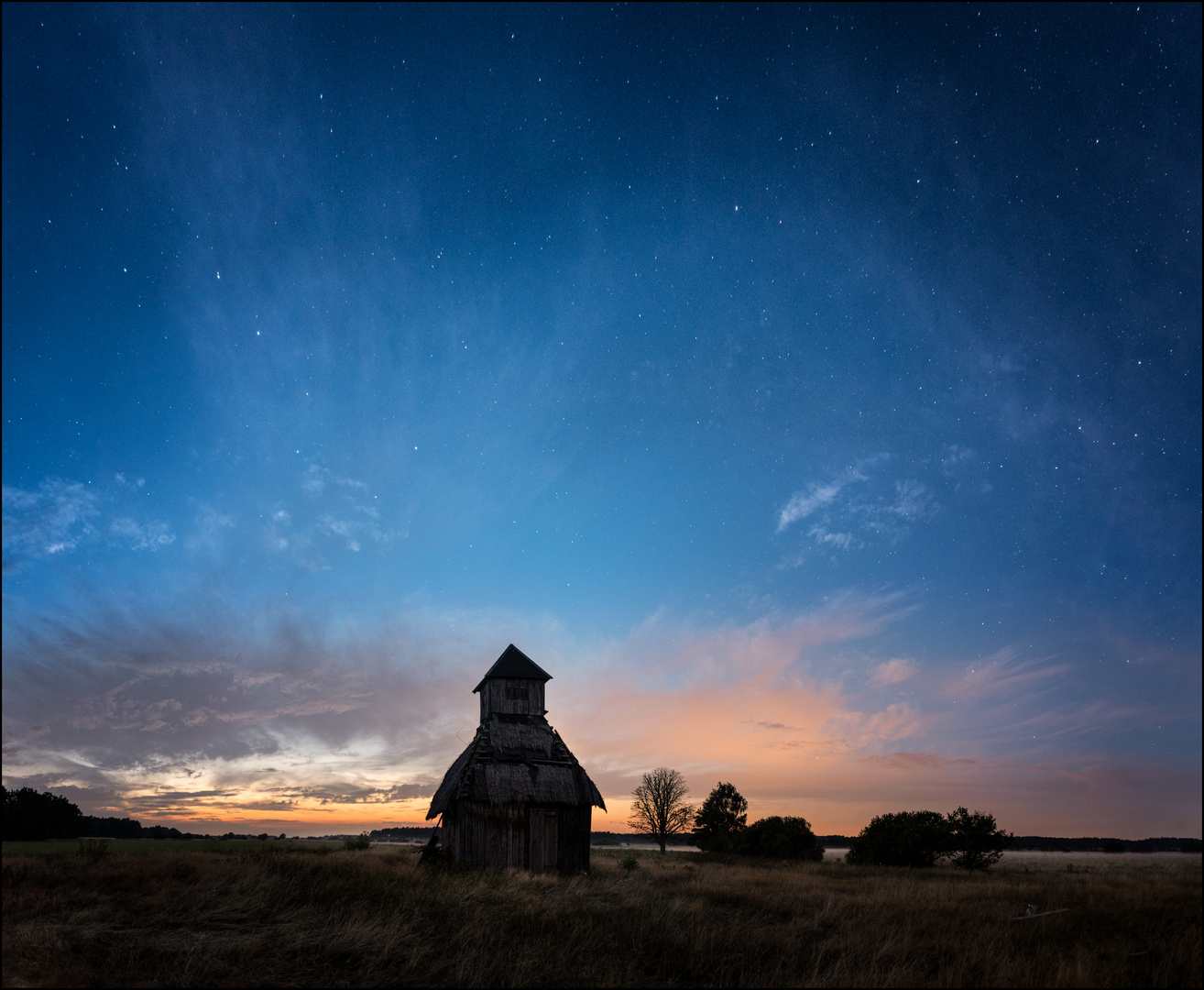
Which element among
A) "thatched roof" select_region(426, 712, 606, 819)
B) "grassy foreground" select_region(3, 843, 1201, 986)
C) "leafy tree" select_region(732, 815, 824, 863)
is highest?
"thatched roof" select_region(426, 712, 606, 819)

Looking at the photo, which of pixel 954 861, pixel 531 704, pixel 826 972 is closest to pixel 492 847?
pixel 531 704

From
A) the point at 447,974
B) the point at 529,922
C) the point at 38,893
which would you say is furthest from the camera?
the point at 529,922

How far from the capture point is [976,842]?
34406mm

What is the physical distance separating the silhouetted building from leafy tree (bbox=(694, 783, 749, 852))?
2849cm

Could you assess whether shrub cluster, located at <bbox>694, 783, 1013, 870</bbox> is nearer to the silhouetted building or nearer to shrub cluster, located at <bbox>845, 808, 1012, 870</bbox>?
shrub cluster, located at <bbox>845, 808, 1012, 870</bbox>

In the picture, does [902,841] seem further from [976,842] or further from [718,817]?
[718,817]

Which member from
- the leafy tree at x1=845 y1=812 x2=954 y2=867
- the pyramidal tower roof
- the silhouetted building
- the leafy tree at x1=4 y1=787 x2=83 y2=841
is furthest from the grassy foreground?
the leafy tree at x1=845 y1=812 x2=954 y2=867

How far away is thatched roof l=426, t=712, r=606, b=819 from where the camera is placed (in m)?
25.3

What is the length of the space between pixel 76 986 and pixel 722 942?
32.3 feet

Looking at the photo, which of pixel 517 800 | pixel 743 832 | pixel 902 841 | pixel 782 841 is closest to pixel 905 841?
pixel 902 841

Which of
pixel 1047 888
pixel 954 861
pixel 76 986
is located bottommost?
pixel 954 861

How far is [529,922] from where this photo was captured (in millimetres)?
12547

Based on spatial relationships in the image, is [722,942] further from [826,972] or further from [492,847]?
[492,847]

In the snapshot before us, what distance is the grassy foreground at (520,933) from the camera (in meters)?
9.20
